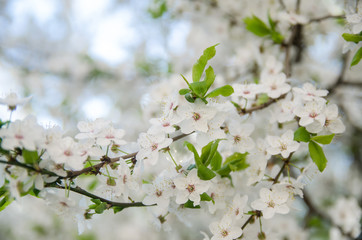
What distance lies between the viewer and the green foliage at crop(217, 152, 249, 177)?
112 cm

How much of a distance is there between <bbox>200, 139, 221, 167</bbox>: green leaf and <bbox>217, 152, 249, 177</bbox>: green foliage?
11 cm

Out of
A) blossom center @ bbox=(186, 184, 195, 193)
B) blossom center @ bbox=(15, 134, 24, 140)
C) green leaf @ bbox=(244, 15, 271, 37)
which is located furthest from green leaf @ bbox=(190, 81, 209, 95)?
green leaf @ bbox=(244, 15, 271, 37)

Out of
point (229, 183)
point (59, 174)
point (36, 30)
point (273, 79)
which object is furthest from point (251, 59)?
point (36, 30)

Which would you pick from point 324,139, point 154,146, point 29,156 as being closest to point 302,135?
point 324,139

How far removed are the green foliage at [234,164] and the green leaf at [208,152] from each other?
0.11 metres

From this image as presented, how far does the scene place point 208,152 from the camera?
40.0 inches

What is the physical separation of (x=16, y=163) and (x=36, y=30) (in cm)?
386

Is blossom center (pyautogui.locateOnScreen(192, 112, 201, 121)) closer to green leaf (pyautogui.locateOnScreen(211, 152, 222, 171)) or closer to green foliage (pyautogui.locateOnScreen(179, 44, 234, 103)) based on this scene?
green foliage (pyautogui.locateOnScreen(179, 44, 234, 103))

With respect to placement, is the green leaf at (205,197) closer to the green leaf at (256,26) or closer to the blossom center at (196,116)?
the blossom center at (196,116)

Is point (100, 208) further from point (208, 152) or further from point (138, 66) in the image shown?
point (138, 66)

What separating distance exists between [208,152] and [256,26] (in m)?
0.77

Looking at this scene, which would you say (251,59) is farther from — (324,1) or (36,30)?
(36,30)

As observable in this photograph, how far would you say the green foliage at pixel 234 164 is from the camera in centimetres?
112

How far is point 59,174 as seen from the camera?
920mm
